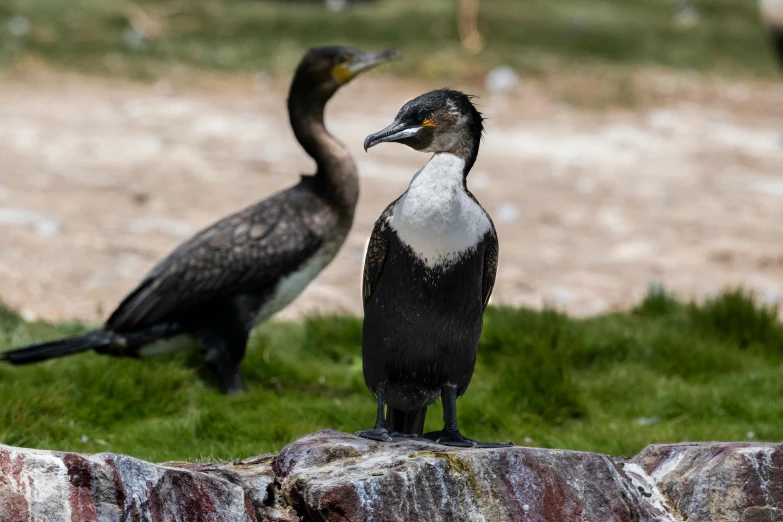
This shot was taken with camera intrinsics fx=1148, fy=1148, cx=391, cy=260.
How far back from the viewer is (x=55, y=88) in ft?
44.1

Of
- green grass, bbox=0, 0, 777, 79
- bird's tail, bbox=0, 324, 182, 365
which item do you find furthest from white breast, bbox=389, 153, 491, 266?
green grass, bbox=0, 0, 777, 79

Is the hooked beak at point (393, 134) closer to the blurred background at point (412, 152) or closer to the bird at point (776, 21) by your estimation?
the blurred background at point (412, 152)

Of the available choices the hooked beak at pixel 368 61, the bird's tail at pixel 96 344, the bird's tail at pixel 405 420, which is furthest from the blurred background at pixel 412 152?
the bird's tail at pixel 405 420

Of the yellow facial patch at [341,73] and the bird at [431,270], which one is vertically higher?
the yellow facial patch at [341,73]

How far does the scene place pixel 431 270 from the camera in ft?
13.0

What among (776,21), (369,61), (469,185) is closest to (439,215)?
(369,61)

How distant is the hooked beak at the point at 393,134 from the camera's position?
389 centimetres

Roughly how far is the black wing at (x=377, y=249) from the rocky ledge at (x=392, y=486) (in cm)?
59

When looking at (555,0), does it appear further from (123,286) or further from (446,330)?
(446,330)

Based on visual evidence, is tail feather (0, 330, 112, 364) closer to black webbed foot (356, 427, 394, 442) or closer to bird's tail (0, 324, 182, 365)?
bird's tail (0, 324, 182, 365)

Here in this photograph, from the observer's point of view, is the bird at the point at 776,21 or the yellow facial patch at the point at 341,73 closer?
the yellow facial patch at the point at 341,73

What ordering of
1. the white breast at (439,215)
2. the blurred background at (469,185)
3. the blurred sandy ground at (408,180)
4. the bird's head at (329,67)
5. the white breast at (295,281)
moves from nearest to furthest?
the white breast at (439,215), the blurred background at (469,185), the white breast at (295,281), the bird's head at (329,67), the blurred sandy ground at (408,180)

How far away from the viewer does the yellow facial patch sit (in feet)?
22.6

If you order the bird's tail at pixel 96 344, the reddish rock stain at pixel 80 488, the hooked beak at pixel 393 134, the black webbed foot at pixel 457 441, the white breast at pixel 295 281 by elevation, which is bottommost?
the bird's tail at pixel 96 344
